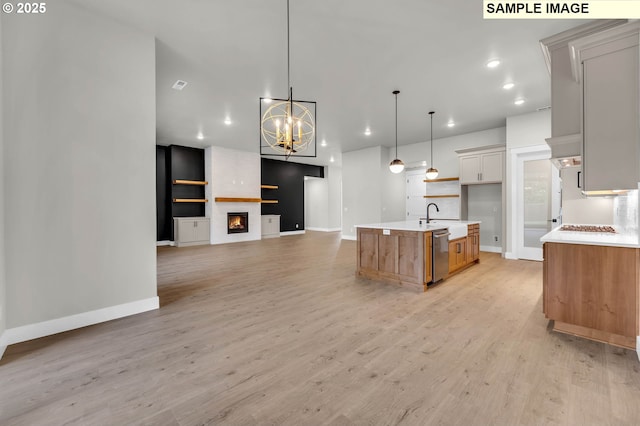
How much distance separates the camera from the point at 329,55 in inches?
146

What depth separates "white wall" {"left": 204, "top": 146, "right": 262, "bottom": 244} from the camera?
A: 29.9 feet

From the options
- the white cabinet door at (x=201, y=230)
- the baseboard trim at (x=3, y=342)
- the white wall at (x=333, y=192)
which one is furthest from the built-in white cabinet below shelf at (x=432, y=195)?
the baseboard trim at (x=3, y=342)

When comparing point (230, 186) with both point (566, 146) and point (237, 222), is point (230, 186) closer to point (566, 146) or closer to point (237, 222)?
point (237, 222)

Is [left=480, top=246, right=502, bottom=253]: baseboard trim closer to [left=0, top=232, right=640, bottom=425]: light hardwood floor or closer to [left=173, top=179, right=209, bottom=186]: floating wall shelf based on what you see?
[left=0, top=232, right=640, bottom=425]: light hardwood floor

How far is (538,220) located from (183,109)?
777 centimetres

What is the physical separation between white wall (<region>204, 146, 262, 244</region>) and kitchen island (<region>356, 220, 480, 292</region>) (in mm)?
6111

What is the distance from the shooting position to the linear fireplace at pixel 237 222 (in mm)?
9461

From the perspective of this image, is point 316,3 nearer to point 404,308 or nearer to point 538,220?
point 404,308

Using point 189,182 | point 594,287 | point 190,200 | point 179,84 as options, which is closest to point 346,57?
point 179,84

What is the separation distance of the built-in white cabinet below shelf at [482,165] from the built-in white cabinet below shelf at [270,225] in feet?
22.0

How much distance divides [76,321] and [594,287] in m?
4.87

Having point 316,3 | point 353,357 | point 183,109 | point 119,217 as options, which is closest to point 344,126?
point 183,109

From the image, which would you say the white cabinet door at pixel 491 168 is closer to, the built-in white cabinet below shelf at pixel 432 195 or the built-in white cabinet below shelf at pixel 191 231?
the built-in white cabinet below shelf at pixel 432 195

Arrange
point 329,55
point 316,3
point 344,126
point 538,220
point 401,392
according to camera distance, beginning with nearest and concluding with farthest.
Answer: point 401,392 < point 316,3 < point 329,55 < point 538,220 < point 344,126
